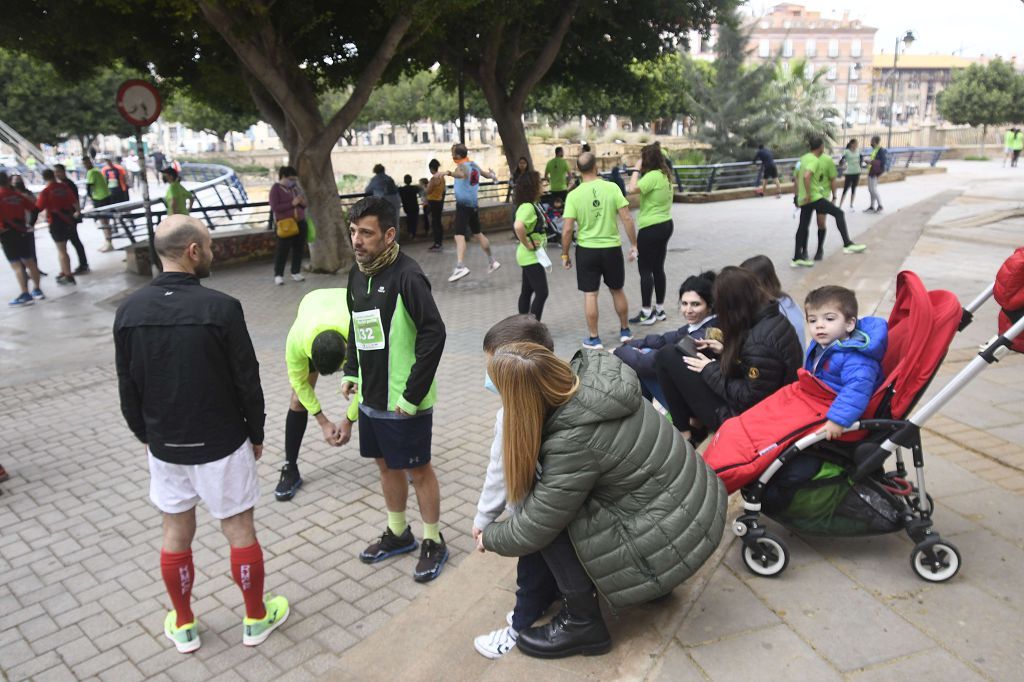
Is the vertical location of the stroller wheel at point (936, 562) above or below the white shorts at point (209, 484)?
below

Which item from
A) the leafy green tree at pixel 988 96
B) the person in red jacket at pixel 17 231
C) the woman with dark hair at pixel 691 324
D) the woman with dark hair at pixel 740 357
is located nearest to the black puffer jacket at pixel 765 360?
the woman with dark hair at pixel 740 357

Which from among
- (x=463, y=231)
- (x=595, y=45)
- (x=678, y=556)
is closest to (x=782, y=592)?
(x=678, y=556)

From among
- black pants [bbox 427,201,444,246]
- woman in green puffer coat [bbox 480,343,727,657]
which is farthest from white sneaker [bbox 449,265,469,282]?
woman in green puffer coat [bbox 480,343,727,657]

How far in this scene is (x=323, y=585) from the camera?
12.7 ft

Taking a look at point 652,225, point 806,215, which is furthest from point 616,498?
point 806,215

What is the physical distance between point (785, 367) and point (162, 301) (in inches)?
108

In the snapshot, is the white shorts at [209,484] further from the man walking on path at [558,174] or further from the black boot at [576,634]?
the man walking on path at [558,174]

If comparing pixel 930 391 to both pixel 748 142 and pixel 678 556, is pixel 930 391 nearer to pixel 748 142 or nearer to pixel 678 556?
pixel 678 556

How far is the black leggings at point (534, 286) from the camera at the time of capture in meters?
7.56

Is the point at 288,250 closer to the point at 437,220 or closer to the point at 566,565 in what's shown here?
the point at 437,220

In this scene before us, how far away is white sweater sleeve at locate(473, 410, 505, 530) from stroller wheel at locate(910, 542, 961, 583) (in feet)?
5.45

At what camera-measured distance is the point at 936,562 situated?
3.08m

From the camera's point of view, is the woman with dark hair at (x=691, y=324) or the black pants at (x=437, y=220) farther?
the black pants at (x=437, y=220)

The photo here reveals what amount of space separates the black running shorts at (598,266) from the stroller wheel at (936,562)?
14.8 ft
